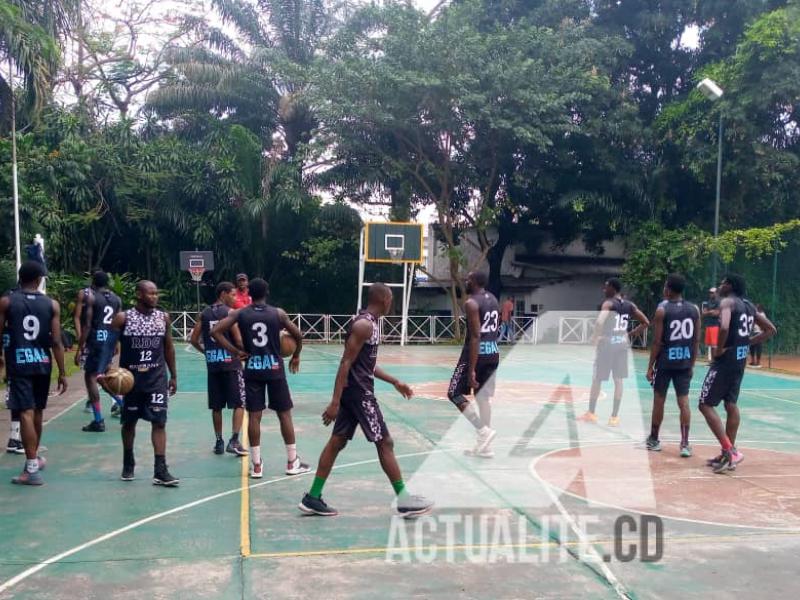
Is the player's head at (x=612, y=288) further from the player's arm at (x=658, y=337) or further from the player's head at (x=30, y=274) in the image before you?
the player's head at (x=30, y=274)

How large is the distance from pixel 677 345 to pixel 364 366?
3.88 meters

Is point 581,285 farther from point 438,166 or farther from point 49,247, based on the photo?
point 49,247

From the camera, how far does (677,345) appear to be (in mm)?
8117

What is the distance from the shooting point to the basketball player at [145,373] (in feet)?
21.7

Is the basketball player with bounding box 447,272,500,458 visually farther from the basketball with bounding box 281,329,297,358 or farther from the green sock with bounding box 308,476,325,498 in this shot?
the green sock with bounding box 308,476,325,498

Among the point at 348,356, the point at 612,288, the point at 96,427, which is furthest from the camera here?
the point at 612,288

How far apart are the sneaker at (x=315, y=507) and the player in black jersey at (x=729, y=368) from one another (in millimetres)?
3850

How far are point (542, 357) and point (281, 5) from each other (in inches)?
642

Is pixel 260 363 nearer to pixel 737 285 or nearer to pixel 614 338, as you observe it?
pixel 737 285

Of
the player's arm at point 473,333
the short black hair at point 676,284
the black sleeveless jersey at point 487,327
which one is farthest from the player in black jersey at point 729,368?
the player's arm at point 473,333

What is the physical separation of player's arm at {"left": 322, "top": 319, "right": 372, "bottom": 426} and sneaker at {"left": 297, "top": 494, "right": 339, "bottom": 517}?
0.62 metres

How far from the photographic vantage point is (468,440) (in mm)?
8836

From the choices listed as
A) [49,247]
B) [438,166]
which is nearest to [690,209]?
[438,166]

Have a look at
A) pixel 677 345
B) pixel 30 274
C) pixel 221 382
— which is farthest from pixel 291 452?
pixel 677 345
